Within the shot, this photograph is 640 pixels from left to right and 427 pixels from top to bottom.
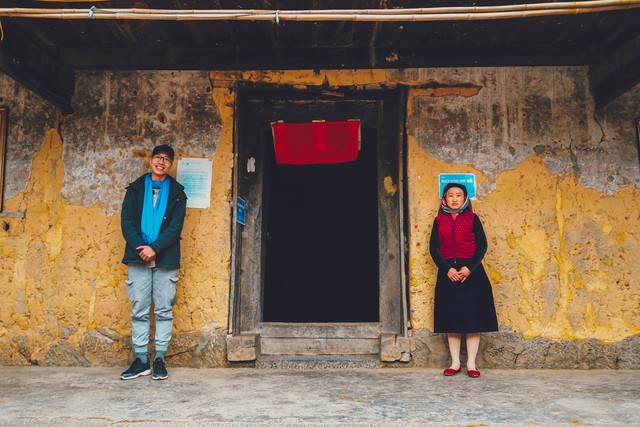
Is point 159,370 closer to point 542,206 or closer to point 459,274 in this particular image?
point 459,274

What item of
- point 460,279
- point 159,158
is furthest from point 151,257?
point 460,279

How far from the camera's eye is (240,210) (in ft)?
17.5

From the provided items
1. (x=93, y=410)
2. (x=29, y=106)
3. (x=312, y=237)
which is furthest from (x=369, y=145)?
(x=93, y=410)

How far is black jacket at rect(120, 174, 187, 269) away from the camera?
15.0 feet

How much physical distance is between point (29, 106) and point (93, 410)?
3.48 meters

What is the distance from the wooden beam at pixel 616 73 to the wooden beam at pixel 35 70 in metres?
5.38

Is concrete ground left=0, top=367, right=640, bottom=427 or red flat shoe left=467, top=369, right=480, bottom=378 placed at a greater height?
red flat shoe left=467, top=369, right=480, bottom=378

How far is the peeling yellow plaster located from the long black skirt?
291mm

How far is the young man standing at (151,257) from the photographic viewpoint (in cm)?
459

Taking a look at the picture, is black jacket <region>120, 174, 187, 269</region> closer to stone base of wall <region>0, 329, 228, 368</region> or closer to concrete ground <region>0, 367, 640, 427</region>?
stone base of wall <region>0, 329, 228, 368</region>

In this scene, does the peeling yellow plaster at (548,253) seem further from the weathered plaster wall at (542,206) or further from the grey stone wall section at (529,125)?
the grey stone wall section at (529,125)

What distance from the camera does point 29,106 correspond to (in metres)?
5.45

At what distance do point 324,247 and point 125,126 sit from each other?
4438 millimetres

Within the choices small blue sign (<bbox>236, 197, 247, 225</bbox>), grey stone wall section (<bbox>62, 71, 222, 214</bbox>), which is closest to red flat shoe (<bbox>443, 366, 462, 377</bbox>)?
small blue sign (<bbox>236, 197, 247, 225</bbox>)
